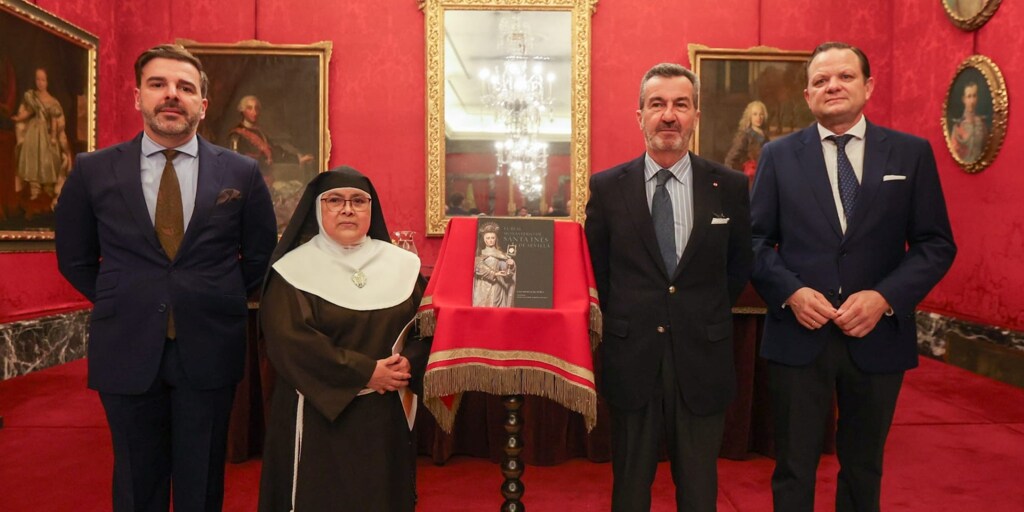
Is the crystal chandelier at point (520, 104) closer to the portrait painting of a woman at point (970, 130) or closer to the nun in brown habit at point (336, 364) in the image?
the portrait painting of a woman at point (970, 130)

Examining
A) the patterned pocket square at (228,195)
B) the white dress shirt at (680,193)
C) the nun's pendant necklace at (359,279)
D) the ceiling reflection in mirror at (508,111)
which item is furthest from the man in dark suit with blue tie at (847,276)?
the ceiling reflection in mirror at (508,111)

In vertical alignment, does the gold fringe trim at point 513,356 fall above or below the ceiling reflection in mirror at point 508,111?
below

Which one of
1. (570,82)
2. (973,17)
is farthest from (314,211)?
(973,17)

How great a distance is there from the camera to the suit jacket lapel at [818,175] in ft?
7.97

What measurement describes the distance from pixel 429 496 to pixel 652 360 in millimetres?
1832

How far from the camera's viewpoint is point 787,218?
2.50 metres

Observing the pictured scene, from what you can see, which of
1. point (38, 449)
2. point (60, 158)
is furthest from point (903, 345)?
point (60, 158)

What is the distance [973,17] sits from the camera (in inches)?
247

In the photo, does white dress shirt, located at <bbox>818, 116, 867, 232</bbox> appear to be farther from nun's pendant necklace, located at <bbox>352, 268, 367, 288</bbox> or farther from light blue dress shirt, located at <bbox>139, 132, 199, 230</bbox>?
light blue dress shirt, located at <bbox>139, 132, 199, 230</bbox>

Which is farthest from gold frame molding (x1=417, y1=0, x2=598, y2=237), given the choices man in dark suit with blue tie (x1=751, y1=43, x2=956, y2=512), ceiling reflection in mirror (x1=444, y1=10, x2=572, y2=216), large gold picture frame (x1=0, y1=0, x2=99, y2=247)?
man in dark suit with blue tie (x1=751, y1=43, x2=956, y2=512)

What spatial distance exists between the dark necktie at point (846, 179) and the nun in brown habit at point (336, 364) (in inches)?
64.9

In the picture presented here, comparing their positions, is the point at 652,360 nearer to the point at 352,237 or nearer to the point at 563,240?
the point at 563,240

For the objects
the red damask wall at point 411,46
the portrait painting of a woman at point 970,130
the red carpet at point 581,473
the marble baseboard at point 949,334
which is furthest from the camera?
the red damask wall at point 411,46

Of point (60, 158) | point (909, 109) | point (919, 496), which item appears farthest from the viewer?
point (909, 109)
